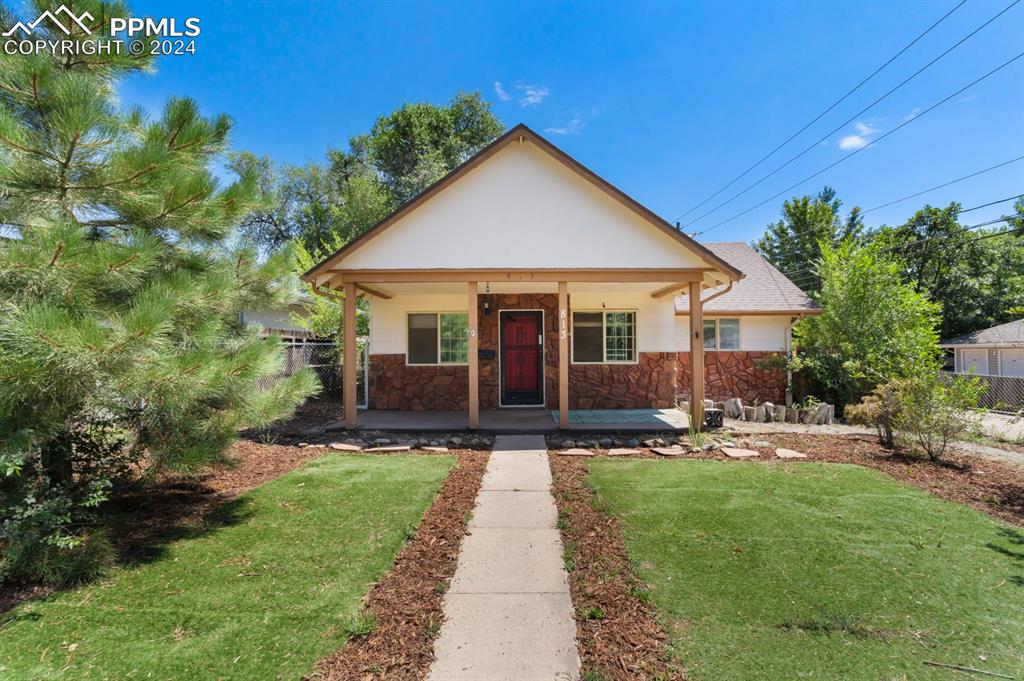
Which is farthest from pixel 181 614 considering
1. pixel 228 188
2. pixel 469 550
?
pixel 228 188

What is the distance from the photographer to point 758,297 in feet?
40.5

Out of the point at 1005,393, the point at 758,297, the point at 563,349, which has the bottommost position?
the point at 1005,393

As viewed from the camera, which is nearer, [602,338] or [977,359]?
[602,338]

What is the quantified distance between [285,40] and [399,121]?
18.0 m

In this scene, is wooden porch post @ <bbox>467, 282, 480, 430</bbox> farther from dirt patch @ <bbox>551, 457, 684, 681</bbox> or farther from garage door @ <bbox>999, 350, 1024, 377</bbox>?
garage door @ <bbox>999, 350, 1024, 377</bbox>

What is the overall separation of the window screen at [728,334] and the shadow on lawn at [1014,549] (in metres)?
8.40

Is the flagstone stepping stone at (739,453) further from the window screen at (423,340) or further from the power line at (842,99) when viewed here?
the power line at (842,99)

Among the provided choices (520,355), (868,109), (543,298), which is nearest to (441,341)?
(520,355)

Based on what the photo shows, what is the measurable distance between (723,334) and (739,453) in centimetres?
621

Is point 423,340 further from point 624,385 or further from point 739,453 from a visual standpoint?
point 739,453

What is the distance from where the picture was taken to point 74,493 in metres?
3.52

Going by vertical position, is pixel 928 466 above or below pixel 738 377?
below

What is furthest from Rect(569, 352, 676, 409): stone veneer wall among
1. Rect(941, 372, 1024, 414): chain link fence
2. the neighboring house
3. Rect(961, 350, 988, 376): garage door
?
→ Rect(961, 350, 988, 376): garage door

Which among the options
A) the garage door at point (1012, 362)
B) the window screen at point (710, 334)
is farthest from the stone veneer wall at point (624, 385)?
the garage door at point (1012, 362)
